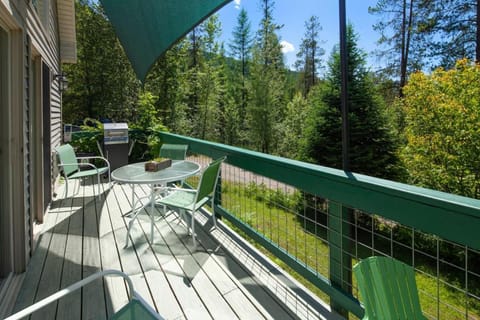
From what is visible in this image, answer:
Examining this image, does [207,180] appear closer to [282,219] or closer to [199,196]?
[199,196]

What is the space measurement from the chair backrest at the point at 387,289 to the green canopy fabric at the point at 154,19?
240cm

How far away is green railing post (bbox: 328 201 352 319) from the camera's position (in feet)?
5.82

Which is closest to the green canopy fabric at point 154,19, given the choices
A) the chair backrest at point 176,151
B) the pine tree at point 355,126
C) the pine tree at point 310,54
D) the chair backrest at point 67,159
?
the chair backrest at point 176,151

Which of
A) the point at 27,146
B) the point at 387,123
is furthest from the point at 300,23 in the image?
the point at 27,146

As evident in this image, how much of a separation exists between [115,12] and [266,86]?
13.5 metres

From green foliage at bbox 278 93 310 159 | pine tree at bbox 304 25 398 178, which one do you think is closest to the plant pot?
pine tree at bbox 304 25 398 178

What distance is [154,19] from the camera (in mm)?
3174

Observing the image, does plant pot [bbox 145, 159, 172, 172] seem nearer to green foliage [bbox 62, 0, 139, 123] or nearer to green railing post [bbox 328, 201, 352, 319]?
green railing post [bbox 328, 201, 352, 319]

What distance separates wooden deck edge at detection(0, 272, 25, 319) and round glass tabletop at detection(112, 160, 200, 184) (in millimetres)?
1128

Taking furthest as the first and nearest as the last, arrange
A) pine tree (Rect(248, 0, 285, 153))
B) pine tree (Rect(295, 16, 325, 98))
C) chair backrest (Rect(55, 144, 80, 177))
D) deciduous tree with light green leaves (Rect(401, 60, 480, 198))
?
pine tree (Rect(295, 16, 325, 98)) < pine tree (Rect(248, 0, 285, 153)) < deciduous tree with light green leaves (Rect(401, 60, 480, 198)) < chair backrest (Rect(55, 144, 80, 177))

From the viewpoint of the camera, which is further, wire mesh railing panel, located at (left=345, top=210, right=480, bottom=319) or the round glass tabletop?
wire mesh railing panel, located at (left=345, top=210, right=480, bottom=319)

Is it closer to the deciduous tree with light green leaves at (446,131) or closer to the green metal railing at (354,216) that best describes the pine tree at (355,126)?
the deciduous tree with light green leaves at (446,131)

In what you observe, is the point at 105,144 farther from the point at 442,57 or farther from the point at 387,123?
the point at 442,57

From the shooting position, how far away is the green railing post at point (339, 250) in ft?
5.82
